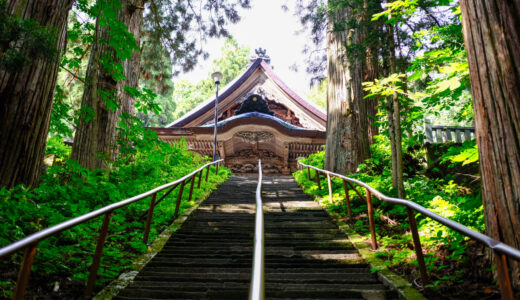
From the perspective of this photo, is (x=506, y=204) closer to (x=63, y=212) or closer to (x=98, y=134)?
(x=63, y=212)

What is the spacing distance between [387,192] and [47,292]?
15.2 feet

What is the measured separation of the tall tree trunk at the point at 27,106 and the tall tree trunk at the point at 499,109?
3.50 m

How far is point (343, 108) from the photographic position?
24.0ft

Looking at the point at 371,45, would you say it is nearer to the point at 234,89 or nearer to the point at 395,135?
the point at 395,135

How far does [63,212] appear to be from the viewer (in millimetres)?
3195

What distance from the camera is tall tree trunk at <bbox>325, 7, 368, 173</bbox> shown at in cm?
714

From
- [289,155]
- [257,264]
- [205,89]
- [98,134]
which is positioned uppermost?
[205,89]

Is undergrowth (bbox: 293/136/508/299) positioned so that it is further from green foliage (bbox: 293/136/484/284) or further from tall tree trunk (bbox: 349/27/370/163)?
tall tree trunk (bbox: 349/27/370/163)

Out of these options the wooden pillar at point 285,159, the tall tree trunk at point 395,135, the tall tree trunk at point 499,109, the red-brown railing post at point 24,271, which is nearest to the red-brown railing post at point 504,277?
the tall tree trunk at point 499,109

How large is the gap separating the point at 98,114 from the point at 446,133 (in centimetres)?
783

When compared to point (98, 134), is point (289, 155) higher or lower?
higher

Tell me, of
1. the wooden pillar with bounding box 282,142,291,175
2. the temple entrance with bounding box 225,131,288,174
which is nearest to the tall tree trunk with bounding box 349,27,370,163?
the wooden pillar with bounding box 282,142,291,175

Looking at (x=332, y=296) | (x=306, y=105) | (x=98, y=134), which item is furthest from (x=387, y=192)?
(x=306, y=105)

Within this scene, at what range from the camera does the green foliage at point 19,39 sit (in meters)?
2.26
